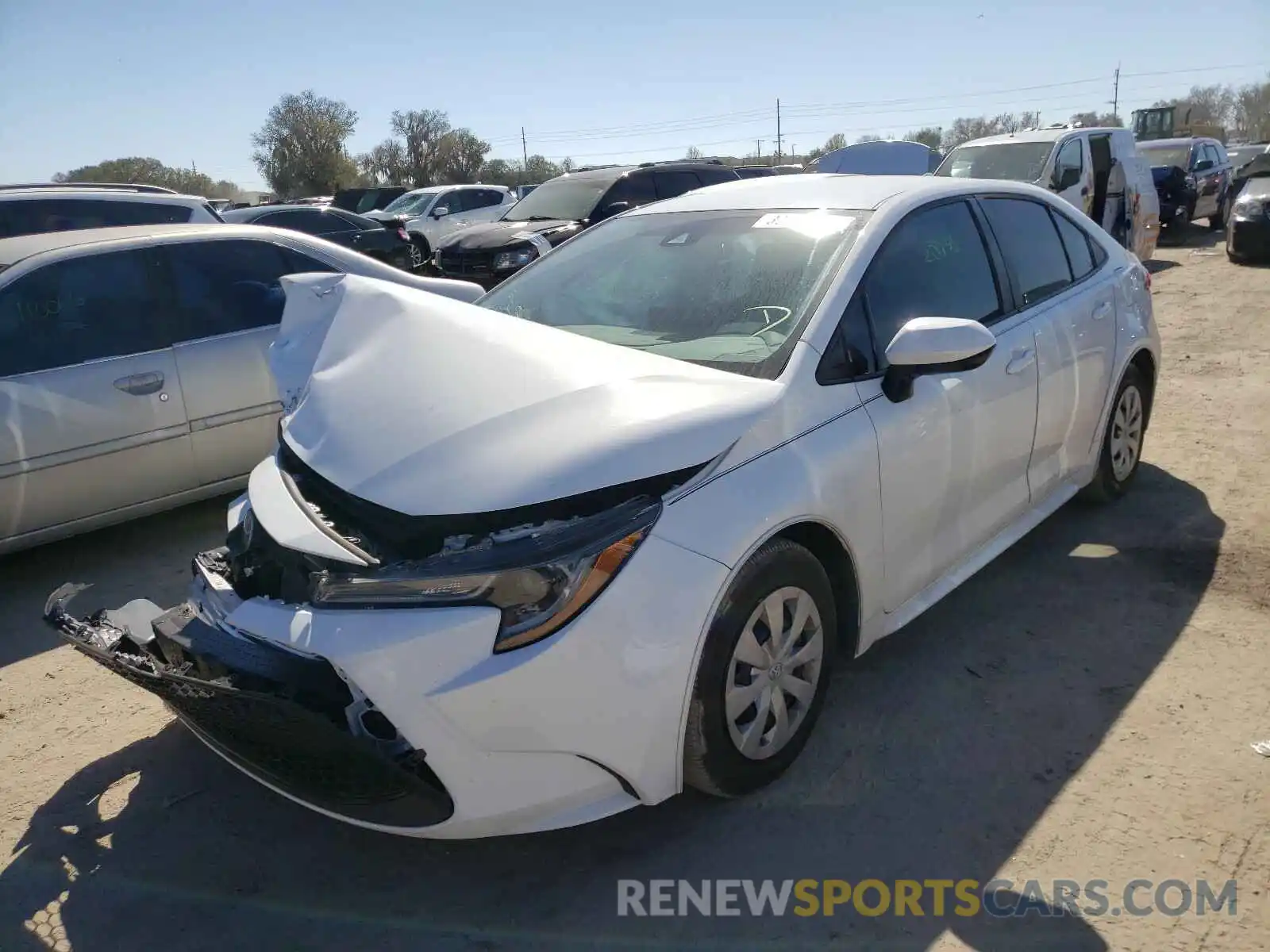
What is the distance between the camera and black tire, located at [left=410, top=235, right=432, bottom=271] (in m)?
15.6

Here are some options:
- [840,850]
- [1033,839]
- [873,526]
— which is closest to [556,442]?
[873,526]

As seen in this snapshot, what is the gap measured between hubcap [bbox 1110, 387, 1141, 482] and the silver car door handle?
1130 millimetres

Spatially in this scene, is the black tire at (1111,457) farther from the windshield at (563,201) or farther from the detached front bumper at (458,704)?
the windshield at (563,201)

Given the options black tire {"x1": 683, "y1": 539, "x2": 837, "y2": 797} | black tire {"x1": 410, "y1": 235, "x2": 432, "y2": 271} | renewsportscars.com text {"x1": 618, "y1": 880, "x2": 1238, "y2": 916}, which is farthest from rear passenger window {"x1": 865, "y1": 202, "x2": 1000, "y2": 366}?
black tire {"x1": 410, "y1": 235, "x2": 432, "y2": 271}

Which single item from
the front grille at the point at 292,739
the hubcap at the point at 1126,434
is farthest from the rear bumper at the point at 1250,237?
the front grille at the point at 292,739

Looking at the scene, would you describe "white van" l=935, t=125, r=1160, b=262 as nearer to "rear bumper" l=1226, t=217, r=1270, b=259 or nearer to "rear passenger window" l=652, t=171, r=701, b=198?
"rear bumper" l=1226, t=217, r=1270, b=259

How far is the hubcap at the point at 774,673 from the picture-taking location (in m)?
2.53

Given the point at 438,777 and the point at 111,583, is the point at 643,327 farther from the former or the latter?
the point at 111,583

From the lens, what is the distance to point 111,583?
173 inches

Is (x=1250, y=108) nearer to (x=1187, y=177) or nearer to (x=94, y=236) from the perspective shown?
(x=1187, y=177)

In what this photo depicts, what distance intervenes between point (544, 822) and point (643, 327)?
5.35ft

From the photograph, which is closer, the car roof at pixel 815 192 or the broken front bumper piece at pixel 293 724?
the broken front bumper piece at pixel 293 724

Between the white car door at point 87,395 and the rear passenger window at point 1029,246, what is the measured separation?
3881mm

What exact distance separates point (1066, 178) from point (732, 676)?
11.1 m
